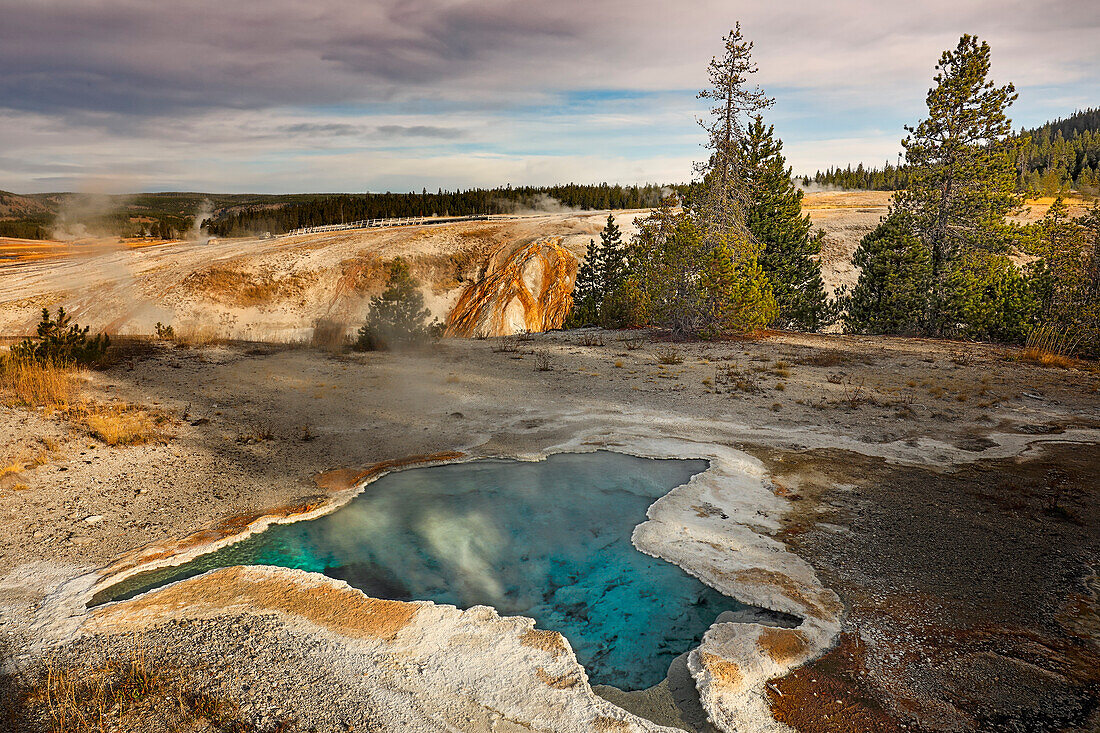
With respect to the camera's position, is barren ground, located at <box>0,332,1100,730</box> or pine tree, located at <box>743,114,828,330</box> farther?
pine tree, located at <box>743,114,828,330</box>

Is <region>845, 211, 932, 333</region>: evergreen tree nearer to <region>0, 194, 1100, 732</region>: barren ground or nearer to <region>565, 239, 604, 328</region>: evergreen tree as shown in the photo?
<region>0, 194, 1100, 732</region>: barren ground

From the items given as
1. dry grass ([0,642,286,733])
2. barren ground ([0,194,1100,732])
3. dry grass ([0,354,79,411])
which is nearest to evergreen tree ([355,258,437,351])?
barren ground ([0,194,1100,732])

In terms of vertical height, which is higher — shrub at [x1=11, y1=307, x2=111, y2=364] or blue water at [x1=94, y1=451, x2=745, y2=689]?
shrub at [x1=11, y1=307, x2=111, y2=364]

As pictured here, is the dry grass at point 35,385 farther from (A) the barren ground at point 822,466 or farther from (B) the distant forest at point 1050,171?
(B) the distant forest at point 1050,171

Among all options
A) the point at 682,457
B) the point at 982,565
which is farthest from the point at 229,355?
the point at 982,565

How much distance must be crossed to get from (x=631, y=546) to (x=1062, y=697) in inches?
127

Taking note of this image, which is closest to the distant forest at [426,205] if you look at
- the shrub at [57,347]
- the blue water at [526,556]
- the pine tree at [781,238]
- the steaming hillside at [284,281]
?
the steaming hillside at [284,281]

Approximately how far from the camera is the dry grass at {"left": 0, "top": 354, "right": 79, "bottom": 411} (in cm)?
923

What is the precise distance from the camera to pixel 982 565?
17.2 feet

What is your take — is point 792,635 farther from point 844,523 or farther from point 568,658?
point 844,523

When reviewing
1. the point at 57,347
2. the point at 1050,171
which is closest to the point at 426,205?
the point at 57,347

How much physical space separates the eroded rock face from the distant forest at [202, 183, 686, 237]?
95.4ft

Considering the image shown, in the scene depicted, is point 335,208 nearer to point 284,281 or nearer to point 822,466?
point 284,281

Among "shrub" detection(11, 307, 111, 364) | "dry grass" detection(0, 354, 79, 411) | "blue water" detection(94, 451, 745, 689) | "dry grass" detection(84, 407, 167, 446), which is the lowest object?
"blue water" detection(94, 451, 745, 689)
